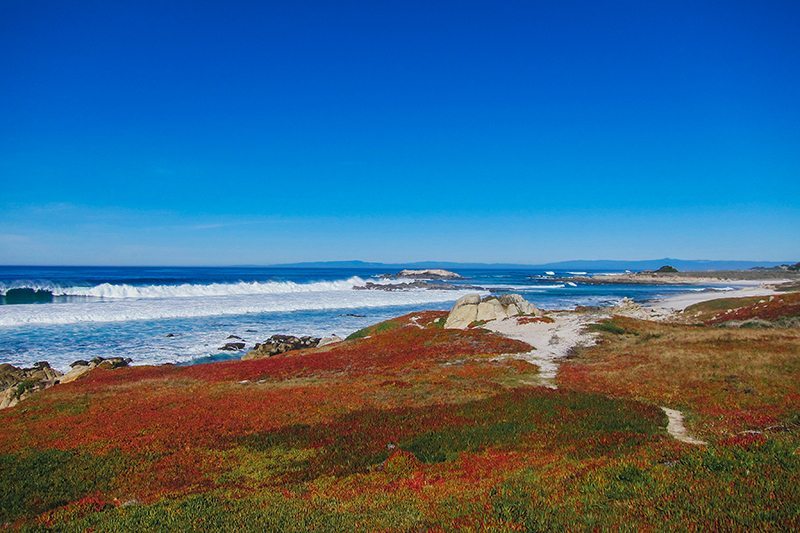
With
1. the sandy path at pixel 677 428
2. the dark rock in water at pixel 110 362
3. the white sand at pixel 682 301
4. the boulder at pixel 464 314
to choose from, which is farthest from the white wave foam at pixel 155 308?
the sandy path at pixel 677 428

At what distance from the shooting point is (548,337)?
38.0 meters

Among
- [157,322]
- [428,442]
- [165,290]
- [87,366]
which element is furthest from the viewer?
[165,290]

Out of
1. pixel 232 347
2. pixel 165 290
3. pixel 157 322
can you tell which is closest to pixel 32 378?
pixel 232 347

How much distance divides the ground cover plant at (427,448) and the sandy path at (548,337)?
4.42ft

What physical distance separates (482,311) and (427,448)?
1467 inches

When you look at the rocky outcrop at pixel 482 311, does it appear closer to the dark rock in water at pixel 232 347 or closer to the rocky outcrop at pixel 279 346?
the rocky outcrop at pixel 279 346

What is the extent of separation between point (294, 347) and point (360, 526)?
135ft

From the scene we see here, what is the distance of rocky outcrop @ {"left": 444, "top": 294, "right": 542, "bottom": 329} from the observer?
163 ft

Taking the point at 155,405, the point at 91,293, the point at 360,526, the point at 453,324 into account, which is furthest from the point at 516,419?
the point at 91,293

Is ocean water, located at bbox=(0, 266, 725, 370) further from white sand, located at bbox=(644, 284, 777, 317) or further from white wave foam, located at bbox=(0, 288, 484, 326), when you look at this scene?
white sand, located at bbox=(644, 284, 777, 317)

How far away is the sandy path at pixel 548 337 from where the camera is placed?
2790 centimetres

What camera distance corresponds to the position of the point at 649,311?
70.6m

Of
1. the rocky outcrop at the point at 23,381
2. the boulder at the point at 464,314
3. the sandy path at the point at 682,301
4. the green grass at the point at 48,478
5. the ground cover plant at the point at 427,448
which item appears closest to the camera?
the ground cover plant at the point at 427,448

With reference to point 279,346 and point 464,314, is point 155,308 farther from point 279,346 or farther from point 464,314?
point 464,314
